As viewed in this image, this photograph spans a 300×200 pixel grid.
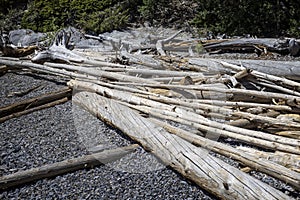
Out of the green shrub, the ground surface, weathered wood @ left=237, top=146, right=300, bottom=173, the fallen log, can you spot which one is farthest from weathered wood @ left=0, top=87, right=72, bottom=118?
the green shrub

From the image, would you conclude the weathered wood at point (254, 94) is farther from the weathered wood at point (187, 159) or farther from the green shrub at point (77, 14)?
the green shrub at point (77, 14)

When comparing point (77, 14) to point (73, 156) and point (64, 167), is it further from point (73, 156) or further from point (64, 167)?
point (64, 167)

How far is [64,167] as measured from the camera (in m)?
3.42

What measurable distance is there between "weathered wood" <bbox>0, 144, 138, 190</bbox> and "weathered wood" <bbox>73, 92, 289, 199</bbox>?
0.27m

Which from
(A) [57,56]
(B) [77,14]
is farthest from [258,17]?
(B) [77,14]

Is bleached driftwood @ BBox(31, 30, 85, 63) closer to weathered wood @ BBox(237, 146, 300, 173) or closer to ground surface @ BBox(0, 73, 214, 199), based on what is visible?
ground surface @ BBox(0, 73, 214, 199)

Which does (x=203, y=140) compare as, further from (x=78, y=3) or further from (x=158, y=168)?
(x=78, y=3)

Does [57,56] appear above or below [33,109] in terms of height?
above

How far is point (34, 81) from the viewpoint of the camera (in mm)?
6504

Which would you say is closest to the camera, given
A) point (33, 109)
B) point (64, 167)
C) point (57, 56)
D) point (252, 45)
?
point (64, 167)

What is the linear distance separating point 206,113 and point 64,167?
67.4 inches

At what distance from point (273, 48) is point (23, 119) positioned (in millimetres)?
5385

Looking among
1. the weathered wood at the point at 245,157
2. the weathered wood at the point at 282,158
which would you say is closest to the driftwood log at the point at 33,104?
the weathered wood at the point at 245,157

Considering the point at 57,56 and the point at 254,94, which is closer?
the point at 254,94
